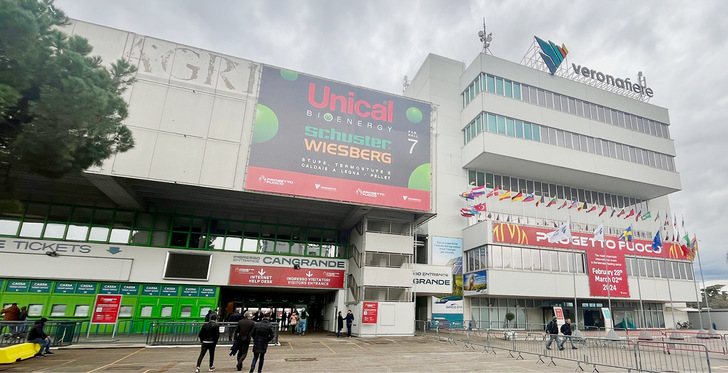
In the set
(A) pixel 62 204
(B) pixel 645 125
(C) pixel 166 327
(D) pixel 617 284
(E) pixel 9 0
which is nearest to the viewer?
(E) pixel 9 0

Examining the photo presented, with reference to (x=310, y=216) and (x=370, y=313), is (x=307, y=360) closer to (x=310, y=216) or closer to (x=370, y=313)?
(x=370, y=313)

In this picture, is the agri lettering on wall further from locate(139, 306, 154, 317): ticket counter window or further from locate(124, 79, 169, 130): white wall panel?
locate(124, 79, 169, 130): white wall panel

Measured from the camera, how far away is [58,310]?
19922mm

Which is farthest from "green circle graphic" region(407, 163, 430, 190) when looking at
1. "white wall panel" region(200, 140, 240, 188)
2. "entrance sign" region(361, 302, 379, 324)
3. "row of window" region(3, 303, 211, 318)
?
"row of window" region(3, 303, 211, 318)

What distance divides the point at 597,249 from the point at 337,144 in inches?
979

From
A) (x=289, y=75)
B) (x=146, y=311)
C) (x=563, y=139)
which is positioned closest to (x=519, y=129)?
(x=563, y=139)

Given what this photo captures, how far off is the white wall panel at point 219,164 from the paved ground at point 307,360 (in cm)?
806

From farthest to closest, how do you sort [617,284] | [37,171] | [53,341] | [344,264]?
[617,284], [344,264], [53,341], [37,171]

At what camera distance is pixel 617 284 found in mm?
30781

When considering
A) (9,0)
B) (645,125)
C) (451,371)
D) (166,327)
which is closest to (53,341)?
(166,327)

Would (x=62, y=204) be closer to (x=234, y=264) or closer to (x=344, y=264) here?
(x=234, y=264)

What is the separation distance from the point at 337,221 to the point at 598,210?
92.1 ft

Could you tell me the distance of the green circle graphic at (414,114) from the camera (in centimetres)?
2459

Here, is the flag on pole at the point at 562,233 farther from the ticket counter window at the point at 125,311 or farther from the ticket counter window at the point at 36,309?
the ticket counter window at the point at 36,309
